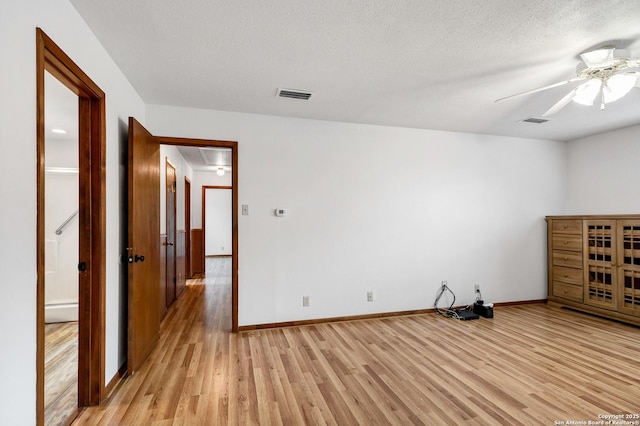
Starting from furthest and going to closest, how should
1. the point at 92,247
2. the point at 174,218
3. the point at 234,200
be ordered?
the point at 174,218 < the point at 234,200 < the point at 92,247

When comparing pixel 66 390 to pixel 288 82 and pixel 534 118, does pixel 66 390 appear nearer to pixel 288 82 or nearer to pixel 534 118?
pixel 288 82

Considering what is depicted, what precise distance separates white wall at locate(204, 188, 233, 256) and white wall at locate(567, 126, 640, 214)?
874cm

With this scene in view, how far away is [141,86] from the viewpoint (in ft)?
9.32

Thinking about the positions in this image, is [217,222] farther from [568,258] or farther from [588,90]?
[588,90]

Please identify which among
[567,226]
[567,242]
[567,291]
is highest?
[567,226]

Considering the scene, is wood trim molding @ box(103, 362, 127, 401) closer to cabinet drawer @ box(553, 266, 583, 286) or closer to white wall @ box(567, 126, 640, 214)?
cabinet drawer @ box(553, 266, 583, 286)

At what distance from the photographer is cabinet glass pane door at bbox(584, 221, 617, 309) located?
12.7ft

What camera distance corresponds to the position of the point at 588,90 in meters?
2.41

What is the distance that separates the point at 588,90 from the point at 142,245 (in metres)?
3.85

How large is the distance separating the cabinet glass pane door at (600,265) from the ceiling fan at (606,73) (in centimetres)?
232

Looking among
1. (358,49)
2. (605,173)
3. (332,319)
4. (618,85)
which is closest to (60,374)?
(332,319)

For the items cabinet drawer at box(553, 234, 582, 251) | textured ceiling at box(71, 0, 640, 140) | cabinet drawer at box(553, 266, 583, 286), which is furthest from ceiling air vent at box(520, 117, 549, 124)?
cabinet drawer at box(553, 266, 583, 286)

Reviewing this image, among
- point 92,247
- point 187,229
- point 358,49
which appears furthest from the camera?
point 187,229

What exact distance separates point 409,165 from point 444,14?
96.1 inches
